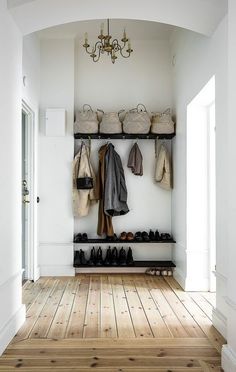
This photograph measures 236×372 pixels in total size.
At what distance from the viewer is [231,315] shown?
2080 millimetres

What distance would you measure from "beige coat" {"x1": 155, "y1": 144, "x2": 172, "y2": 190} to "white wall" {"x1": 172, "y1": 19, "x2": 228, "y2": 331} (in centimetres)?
10

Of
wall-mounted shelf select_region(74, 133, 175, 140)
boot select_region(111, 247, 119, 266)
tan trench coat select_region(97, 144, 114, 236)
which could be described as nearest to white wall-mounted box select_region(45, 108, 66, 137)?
wall-mounted shelf select_region(74, 133, 175, 140)

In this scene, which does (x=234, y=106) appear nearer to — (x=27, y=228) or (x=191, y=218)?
(x=191, y=218)

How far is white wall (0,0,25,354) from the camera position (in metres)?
2.40

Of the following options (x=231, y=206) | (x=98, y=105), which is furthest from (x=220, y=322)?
(x=98, y=105)

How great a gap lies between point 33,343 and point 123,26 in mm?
3721

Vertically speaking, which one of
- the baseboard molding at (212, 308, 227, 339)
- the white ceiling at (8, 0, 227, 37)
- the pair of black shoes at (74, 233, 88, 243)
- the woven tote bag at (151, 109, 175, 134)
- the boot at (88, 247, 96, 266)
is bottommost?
the baseboard molding at (212, 308, 227, 339)

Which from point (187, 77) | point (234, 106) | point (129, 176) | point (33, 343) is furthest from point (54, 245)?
point (234, 106)

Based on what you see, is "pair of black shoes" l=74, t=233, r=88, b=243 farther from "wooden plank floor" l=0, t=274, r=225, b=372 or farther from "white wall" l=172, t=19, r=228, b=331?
"white wall" l=172, t=19, r=228, b=331

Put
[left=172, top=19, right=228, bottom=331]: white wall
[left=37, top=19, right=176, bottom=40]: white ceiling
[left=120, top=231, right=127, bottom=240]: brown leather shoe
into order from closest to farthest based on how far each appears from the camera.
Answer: [left=172, top=19, right=228, bottom=331]: white wall < [left=37, top=19, right=176, bottom=40]: white ceiling < [left=120, top=231, right=127, bottom=240]: brown leather shoe

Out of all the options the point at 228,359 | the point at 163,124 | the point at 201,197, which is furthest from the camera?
the point at 163,124

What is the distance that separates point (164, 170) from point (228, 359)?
9.34 feet

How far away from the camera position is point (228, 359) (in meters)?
2.04

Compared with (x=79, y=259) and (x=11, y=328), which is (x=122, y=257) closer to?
(x=79, y=259)
